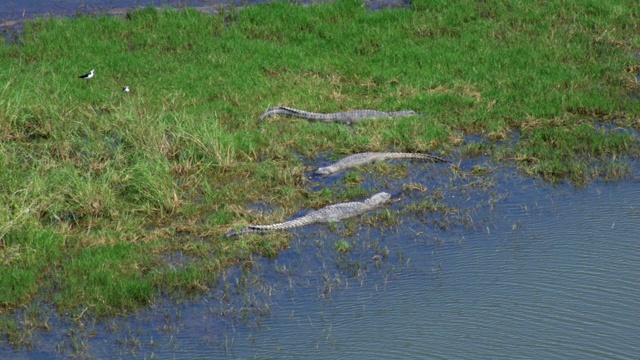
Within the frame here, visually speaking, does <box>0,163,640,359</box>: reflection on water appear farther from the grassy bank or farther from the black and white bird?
the black and white bird

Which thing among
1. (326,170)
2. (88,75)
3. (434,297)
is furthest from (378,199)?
(88,75)

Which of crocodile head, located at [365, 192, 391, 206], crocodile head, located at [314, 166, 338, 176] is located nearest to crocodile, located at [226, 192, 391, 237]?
crocodile head, located at [365, 192, 391, 206]

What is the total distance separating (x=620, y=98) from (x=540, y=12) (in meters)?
2.67

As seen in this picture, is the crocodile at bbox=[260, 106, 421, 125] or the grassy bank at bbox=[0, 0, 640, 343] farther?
the crocodile at bbox=[260, 106, 421, 125]

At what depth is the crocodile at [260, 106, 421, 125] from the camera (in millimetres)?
10625

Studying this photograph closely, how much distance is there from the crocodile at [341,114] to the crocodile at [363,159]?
0.96m

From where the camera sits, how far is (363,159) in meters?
9.61

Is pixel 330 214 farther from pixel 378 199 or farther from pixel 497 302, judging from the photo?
pixel 497 302

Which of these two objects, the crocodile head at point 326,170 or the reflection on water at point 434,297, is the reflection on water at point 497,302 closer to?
the reflection on water at point 434,297

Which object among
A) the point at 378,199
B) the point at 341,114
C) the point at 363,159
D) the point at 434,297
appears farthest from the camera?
the point at 341,114

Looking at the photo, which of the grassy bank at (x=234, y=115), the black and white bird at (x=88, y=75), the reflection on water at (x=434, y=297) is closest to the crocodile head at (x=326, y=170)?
the grassy bank at (x=234, y=115)

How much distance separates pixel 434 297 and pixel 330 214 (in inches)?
62.8

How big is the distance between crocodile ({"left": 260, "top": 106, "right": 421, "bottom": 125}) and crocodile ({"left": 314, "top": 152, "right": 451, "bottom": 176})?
96 centimetres

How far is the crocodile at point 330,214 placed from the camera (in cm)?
825
